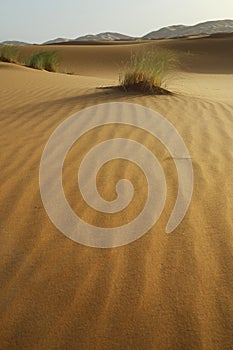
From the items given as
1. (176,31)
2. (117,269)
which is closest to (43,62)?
(117,269)

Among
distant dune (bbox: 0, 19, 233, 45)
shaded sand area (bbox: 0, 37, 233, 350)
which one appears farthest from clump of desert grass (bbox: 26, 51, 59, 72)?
distant dune (bbox: 0, 19, 233, 45)

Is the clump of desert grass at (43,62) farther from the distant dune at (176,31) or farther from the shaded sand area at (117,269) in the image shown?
the distant dune at (176,31)

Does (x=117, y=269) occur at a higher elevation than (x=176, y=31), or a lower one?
lower

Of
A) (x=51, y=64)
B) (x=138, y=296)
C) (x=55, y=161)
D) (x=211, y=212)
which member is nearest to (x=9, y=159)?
(x=55, y=161)

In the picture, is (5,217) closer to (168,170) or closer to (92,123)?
(168,170)

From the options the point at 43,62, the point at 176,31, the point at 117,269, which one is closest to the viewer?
the point at 117,269

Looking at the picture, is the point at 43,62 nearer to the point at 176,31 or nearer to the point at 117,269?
the point at 117,269

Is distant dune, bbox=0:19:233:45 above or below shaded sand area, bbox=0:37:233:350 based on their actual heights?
above

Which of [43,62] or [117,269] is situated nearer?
[117,269]

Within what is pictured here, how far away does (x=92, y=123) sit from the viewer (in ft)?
13.8

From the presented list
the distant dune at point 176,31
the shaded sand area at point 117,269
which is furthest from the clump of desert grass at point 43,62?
the distant dune at point 176,31

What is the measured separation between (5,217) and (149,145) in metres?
1.59

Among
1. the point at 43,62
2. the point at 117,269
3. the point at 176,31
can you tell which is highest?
the point at 176,31

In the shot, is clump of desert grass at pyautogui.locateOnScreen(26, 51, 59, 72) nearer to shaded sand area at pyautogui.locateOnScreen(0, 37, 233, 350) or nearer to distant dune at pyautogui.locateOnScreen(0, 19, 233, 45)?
shaded sand area at pyautogui.locateOnScreen(0, 37, 233, 350)
